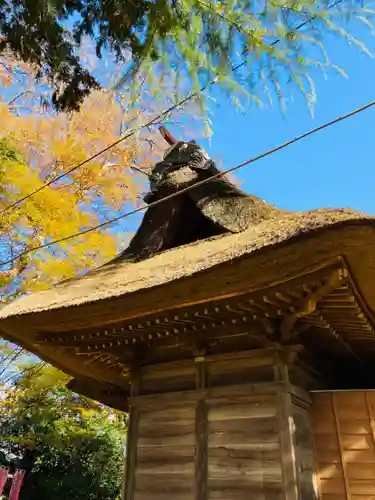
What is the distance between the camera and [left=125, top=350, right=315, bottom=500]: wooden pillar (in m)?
3.88

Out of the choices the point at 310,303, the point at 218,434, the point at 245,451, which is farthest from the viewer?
the point at 218,434

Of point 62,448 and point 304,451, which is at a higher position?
point 62,448

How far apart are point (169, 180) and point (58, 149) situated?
531 centimetres

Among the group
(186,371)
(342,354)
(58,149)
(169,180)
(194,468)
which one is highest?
(58,149)

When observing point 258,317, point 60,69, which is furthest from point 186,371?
point 60,69

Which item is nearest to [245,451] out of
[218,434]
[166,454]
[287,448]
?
[218,434]

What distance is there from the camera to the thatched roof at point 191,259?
3.22 meters

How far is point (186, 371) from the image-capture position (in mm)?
4793

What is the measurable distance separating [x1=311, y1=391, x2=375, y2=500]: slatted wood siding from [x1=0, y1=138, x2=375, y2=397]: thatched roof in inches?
48.0

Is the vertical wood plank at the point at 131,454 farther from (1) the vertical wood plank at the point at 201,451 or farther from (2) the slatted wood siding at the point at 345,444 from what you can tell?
(2) the slatted wood siding at the point at 345,444

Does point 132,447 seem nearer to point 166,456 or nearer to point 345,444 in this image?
point 166,456

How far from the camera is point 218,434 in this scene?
4.23 m

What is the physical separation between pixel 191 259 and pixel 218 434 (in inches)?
75.0

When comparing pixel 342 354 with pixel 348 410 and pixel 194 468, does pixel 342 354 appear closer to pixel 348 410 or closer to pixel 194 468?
pixel 348 410
